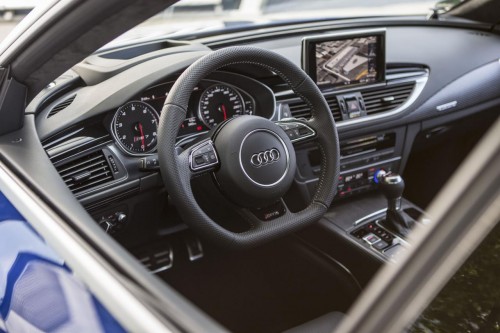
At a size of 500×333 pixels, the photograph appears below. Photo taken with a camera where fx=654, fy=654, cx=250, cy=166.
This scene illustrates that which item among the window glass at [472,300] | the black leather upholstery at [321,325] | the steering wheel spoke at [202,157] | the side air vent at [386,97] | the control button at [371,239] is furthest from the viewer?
the side air vent at [386,97]

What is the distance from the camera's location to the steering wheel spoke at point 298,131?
2.36 meters

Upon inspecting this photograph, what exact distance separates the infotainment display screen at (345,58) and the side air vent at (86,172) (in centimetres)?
97

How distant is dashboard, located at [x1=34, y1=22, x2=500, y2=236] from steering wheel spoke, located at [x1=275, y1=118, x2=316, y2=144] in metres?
0.24

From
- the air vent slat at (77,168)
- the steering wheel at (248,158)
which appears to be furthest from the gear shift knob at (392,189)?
the air vent slat at (77,168)

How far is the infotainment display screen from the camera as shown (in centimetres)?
271

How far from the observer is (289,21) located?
3.54 m

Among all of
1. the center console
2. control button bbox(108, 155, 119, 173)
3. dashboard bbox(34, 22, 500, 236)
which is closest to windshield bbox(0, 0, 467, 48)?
dashboard bbox(34, 22, 500, 236)

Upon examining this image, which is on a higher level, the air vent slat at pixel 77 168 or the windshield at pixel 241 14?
the windshield at pixel 241 14

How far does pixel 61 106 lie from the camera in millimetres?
2279

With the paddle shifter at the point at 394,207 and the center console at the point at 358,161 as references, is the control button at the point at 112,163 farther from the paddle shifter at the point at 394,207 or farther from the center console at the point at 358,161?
the paddle shifter at the point at 394,207

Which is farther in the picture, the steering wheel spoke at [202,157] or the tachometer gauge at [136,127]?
the tachometer gauge at [136,127]

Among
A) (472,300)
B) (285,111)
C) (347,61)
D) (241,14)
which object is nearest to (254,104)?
(285,111)

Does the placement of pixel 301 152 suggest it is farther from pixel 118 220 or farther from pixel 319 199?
pixel 118 220

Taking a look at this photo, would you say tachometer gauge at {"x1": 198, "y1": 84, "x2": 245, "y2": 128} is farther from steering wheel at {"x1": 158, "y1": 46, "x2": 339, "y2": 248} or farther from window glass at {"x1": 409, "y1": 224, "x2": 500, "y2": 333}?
window glass at {"x1": 409, "y1": 224, "x2": 500, "y2": 333}
